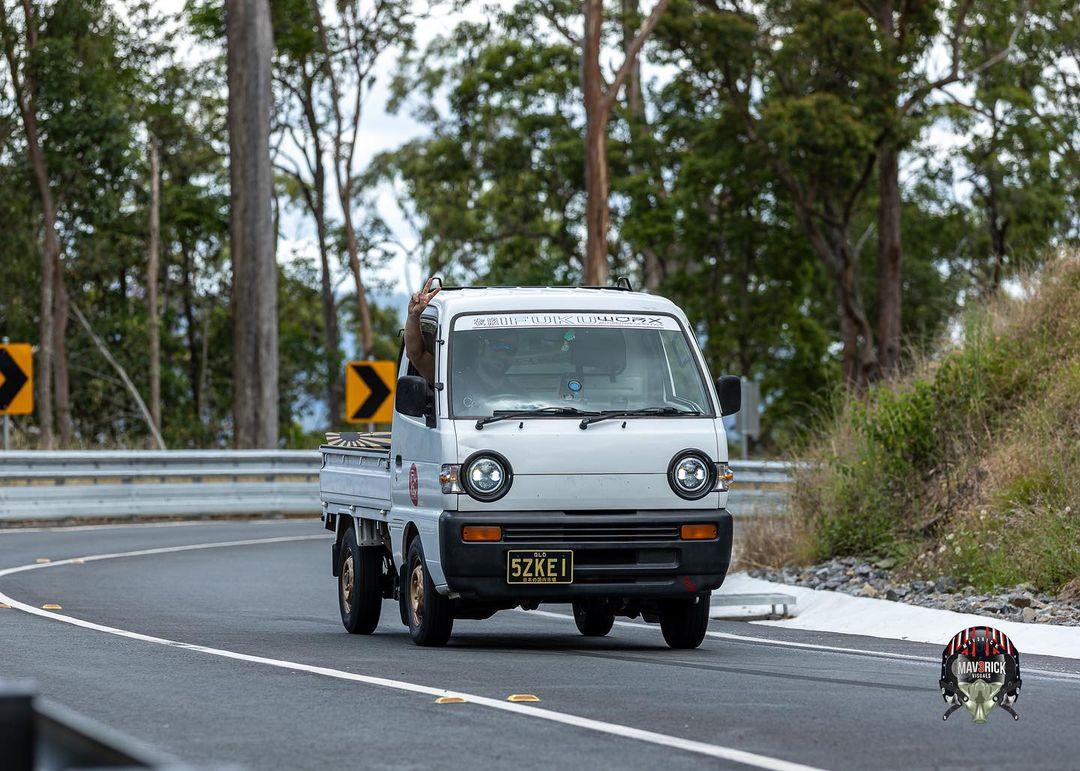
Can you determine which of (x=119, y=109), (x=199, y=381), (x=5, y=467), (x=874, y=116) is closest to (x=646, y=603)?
(x=5, y=467)

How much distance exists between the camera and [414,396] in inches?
414

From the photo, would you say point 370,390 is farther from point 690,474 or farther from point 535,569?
point 535,569

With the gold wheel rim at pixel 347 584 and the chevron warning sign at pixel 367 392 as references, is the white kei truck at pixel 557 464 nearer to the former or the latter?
the gold wheel rim at pixel 347 584

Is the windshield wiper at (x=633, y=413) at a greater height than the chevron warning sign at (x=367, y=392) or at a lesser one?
lesser

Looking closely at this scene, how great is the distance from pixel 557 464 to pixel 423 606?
1276 mm

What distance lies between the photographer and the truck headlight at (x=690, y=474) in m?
10.5

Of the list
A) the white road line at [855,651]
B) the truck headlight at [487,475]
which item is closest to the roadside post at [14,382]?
the white road line at [855,651]

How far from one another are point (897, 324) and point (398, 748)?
3571cm

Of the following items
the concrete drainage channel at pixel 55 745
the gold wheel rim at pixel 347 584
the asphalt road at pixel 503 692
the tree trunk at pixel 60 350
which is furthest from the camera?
the tree trunk at pixel 60 350

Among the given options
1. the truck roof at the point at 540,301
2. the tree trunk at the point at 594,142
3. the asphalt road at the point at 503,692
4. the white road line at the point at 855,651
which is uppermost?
the tree trunk at the point at 594,142

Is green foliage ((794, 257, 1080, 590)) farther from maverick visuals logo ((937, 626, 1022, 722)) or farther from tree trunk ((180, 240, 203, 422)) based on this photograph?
tree trunk ((180, 240, 203, 422))

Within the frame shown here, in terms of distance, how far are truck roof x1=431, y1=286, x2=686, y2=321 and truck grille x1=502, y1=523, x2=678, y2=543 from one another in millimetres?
1569

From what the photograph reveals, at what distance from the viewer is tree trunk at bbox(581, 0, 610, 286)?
2994cm

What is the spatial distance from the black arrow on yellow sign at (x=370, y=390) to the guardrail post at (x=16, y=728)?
2279 cm
